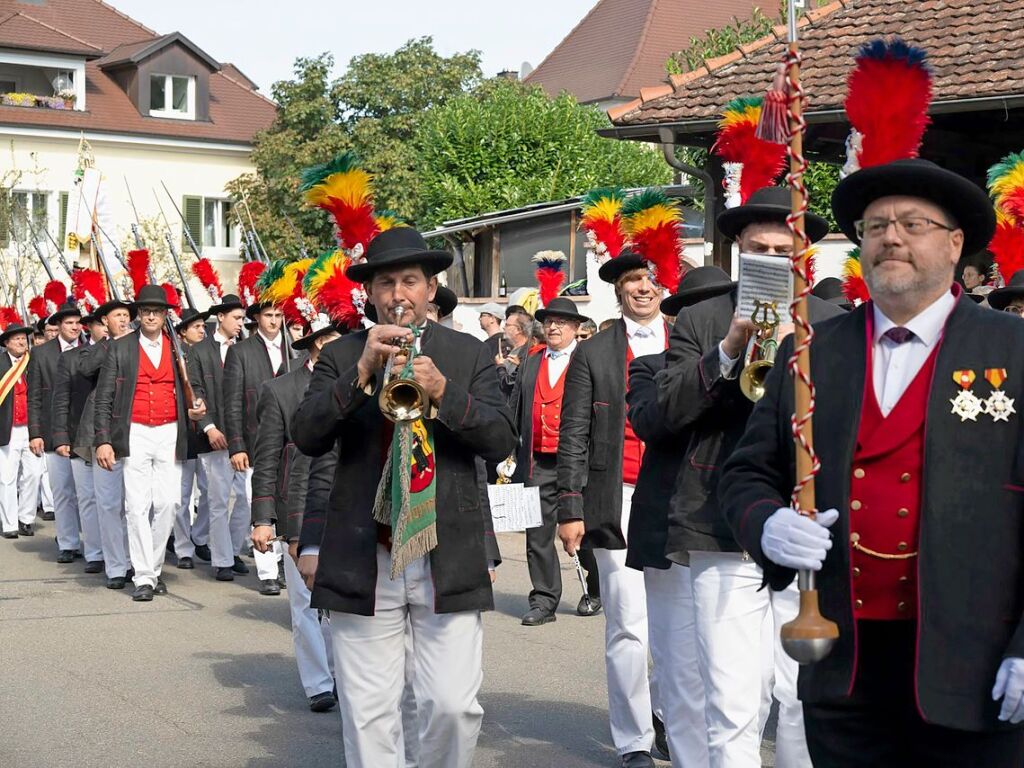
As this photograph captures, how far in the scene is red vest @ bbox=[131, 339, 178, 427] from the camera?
12961 millimetres

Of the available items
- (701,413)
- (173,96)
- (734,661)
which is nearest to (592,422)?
(701,413)

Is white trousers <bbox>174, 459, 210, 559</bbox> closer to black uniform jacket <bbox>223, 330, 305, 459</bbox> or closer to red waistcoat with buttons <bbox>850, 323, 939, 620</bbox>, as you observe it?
black uniform jacket <bbox>223, 330, 305, 459</bbox>

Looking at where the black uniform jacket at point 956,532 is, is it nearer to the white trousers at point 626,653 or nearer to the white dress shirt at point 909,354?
the white dress shirt at point 909,354

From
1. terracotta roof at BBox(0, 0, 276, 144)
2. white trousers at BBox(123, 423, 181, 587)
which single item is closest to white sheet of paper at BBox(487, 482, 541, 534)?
white trousers at BBox(123, 423, 181, 587)

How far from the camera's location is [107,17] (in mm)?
57312

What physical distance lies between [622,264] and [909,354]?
12.2 feet

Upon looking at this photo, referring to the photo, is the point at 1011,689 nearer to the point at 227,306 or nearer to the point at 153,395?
the point at 153,395

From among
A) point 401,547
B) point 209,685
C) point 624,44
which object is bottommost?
point 209,685

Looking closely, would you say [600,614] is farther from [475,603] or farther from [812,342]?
[812,342]

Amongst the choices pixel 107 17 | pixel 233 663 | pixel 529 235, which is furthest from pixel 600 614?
pixel 107 17

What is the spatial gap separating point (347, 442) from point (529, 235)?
106 ft

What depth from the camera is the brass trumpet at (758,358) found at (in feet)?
16.4

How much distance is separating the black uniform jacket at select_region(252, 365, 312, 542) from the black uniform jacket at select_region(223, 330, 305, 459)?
3.36 meters

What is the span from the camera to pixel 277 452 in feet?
30.5
